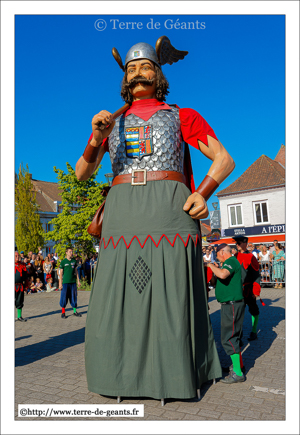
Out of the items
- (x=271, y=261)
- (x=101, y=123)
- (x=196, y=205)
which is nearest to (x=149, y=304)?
(x=196, y=205)

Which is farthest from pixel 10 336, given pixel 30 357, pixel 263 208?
pixel 263 208

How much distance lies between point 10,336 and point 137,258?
4.26ft

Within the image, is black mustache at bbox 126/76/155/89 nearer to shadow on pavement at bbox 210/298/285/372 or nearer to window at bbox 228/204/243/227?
shadow on pavement at bbox 210/298/285/372

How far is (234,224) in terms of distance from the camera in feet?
95.6

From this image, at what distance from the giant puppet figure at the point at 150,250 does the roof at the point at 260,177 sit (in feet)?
78.3

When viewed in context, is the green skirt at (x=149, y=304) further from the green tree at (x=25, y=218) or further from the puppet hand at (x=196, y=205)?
the green tree at (x=25, y=218)

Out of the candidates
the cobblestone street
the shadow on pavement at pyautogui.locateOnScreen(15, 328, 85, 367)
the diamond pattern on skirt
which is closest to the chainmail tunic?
the diamond pattern on skirt

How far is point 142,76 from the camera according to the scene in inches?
149

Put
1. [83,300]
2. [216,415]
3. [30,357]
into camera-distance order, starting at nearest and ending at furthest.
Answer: [216,415], [30,357], [83,300]

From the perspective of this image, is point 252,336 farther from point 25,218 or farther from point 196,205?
point 25,218

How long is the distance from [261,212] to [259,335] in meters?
21.7

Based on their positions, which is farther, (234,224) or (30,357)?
(234,224)

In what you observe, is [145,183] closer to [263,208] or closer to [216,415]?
[216,415]

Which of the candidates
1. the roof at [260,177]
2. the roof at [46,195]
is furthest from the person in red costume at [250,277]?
the roof at [46,195]
